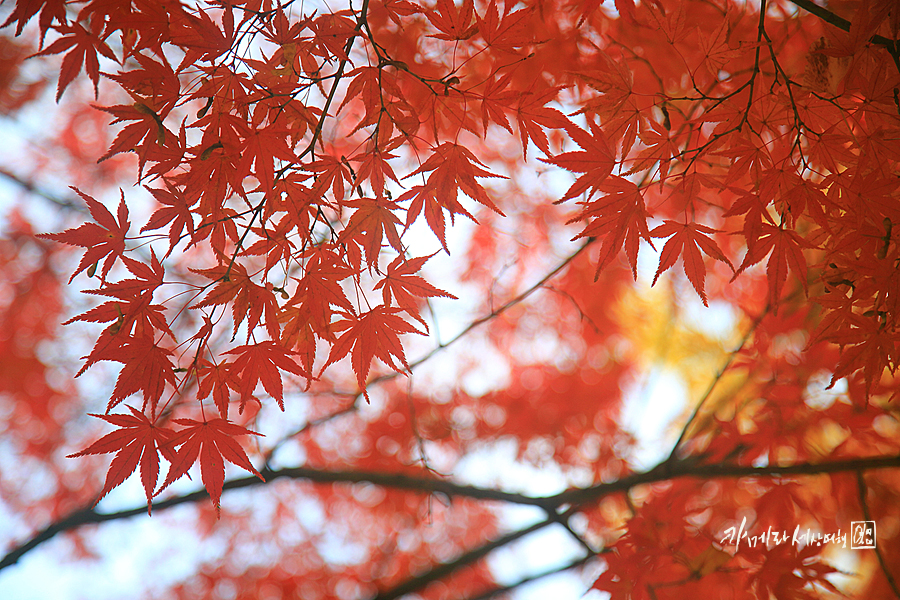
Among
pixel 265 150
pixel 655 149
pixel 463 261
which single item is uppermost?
pixel 463 261

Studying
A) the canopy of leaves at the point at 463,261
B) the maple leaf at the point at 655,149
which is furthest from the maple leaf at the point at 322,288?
the maple leaf at the point at 655,149

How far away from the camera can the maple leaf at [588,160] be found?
1069 mm

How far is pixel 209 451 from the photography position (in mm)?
1171

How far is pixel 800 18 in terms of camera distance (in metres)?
1.79

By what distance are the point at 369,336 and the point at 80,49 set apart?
2.68 feet

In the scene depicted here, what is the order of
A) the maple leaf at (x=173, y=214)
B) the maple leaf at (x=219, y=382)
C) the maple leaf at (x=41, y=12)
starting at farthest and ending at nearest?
1. the maple leaf at (x=219, y=382)
2. the maple leaf at (x=173, y=214)
3. the maple leaf at (x=41, y=12)

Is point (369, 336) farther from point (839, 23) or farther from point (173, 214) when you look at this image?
point (839, 23)

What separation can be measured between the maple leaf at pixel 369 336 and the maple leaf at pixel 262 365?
0.35ft

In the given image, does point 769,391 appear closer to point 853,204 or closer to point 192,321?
point 853,204

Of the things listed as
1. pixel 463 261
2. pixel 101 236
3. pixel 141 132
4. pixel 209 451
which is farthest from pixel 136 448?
pixel 463 261

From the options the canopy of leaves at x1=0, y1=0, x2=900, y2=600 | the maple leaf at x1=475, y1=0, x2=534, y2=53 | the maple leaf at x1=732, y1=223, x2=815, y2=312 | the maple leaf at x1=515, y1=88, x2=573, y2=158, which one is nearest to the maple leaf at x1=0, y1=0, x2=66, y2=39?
the canopy of leaves at x1=0, y1=0, x2=900, y2=600

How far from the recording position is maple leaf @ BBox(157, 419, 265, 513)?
1.15 metres

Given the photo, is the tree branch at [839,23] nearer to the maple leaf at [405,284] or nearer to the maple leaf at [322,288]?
the maple leaf at [405,284]

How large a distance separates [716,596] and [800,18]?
2328mm
